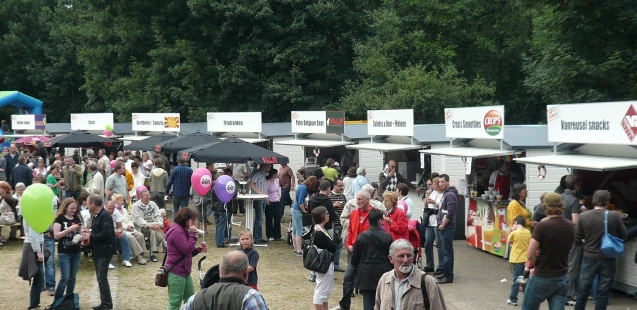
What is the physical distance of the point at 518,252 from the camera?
1074 cm

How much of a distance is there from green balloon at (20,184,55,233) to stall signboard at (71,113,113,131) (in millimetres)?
19419

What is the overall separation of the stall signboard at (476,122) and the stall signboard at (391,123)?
1691mm

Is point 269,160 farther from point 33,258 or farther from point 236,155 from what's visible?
point 33,258

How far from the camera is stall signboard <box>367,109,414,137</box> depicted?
56.9 feet

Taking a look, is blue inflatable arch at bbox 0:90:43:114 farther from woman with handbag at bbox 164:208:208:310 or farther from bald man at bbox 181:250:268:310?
bald man at bbox 181:250:268:310

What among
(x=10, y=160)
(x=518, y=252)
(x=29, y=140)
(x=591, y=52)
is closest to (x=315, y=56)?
(x=29, y=140)

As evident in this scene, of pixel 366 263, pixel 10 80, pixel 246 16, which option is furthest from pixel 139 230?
pixel 10 80

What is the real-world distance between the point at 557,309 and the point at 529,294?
0.31 meters

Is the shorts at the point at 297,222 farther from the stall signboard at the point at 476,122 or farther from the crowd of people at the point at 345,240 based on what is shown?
the stall signboard at the point at 476,122

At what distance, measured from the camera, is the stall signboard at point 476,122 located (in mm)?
13962

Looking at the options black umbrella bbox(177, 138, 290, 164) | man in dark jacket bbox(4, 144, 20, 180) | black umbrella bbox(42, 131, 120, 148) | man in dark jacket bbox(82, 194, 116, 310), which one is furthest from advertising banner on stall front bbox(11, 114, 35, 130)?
man in dark jacket bbox(82, 194, 116, 310)

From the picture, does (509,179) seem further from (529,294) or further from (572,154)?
(529,294)

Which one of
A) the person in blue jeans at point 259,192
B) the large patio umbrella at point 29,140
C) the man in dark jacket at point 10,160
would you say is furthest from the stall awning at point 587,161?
the large patio umbrella at point 29,140

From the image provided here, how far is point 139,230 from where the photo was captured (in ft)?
47.8
